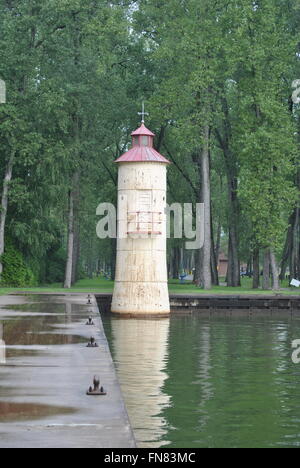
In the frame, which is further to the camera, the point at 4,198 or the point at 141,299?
the point at 4,198

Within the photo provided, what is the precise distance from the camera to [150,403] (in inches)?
750

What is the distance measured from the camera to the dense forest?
59.7m

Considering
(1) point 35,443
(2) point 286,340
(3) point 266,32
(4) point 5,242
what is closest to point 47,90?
(4) point 5,242

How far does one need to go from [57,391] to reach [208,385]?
28.2 ft

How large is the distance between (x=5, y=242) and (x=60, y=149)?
24.8 feet

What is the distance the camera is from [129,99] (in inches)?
2709

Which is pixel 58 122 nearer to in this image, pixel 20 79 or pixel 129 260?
pixel 20 79

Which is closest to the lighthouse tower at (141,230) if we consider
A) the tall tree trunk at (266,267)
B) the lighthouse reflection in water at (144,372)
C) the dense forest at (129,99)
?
the lighthouse reflection in water at (144,372)

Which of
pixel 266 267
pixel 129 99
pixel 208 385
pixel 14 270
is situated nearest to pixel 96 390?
pixel 208 385

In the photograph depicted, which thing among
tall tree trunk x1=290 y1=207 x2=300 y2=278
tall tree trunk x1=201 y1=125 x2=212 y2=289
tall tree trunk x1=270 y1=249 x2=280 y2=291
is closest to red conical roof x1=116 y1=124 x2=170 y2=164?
tall tree trunk x1=201 y1=125 x2=212 y2=289

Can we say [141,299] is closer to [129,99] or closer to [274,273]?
A: [274,273]

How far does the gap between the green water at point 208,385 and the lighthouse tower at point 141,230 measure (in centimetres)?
480

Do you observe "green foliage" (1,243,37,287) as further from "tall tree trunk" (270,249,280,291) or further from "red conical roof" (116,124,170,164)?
"red conical roof" (116,124,170,164)

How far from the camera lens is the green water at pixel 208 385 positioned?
15734 mm
